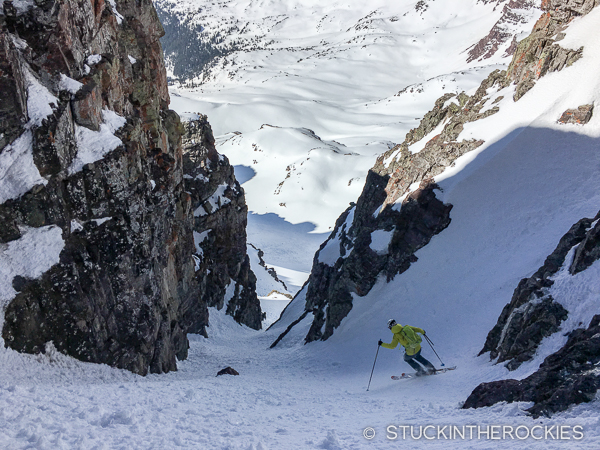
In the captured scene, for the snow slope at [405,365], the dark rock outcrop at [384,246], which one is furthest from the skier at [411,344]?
the dark rock outcrop at [384,246]

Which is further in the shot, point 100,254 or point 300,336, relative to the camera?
point 300,336

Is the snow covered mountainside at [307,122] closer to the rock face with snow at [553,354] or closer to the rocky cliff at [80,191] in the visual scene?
the rocky cliff at [80,191]

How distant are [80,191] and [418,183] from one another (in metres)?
16.0

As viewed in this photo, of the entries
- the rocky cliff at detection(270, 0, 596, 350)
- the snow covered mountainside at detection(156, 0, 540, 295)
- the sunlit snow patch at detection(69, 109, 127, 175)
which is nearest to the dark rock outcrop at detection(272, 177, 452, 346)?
the rocky cliff at detection(270, 0, 596, 350)

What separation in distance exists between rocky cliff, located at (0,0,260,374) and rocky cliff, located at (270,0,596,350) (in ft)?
31.4

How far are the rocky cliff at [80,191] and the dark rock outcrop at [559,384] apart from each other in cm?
1093

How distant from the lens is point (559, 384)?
244 inches

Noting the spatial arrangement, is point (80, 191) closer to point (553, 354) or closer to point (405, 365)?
point (405, 365)

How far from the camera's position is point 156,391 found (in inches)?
Result: 384

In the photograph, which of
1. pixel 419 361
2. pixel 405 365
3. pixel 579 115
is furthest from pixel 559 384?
pixel 579 115

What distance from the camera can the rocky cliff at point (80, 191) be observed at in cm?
1145

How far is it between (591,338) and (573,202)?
11696mm

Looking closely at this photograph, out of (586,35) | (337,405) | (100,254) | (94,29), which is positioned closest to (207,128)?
(94,29)

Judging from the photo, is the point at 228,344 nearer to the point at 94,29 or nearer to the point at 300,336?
the point at 300,336
